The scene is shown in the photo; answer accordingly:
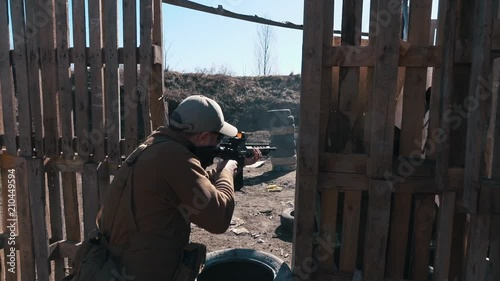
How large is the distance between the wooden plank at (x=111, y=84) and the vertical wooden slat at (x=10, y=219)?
1.22 metres

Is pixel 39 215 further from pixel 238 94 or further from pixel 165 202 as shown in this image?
pixel 238 94

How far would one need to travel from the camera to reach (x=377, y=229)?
8.05ft

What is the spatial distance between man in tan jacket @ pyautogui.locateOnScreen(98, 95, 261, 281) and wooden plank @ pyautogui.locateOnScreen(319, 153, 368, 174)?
66 cm

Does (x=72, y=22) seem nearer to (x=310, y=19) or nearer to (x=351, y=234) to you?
(x=310, y=19)

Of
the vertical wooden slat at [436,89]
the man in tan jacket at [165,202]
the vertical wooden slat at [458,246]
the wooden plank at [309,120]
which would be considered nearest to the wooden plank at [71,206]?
the man in tan jacket at [165,202]

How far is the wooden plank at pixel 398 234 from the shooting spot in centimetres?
250

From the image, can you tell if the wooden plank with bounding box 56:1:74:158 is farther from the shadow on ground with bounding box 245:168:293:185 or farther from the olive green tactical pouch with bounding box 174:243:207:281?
the shadow on ground with bounding box 245:168:293:185

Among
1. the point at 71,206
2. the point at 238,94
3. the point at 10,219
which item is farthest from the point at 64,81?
the point at 238,94

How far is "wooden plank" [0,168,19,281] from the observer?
389 centimetres

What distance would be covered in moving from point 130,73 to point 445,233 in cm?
266

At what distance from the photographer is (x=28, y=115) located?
3.59m

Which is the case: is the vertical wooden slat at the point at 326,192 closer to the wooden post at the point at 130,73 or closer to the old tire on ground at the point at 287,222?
the wooden post at the point at 130,73

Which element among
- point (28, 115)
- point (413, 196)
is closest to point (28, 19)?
point (28, 115)

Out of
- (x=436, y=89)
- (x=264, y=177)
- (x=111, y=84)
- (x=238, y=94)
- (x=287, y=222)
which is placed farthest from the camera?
(x=238, y=94)
